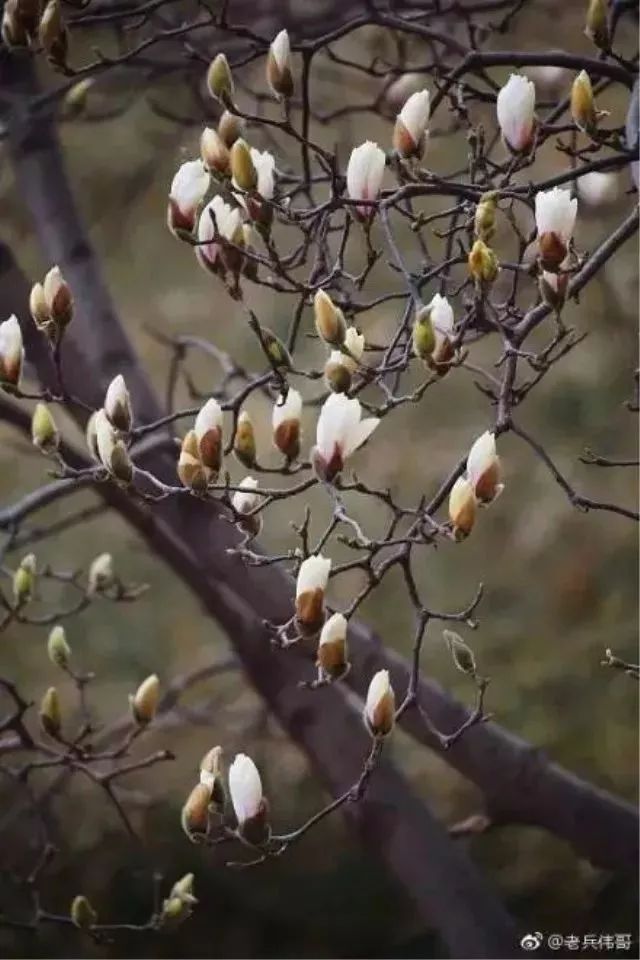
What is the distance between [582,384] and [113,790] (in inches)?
19.7

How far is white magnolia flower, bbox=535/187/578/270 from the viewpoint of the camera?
21.3 inches

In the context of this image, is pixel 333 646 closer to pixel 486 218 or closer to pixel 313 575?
pixel 313 575

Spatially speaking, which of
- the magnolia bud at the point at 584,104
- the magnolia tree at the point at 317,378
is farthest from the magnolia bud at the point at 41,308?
the magnolia bud at the point at 584,104

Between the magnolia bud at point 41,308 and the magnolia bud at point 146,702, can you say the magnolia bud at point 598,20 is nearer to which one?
the magnolia bud at point 41,308

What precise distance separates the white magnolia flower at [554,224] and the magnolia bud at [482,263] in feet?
0.09

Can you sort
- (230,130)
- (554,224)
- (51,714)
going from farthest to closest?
(51,714) < (230,130) < (554,224)

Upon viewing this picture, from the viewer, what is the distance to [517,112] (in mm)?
586

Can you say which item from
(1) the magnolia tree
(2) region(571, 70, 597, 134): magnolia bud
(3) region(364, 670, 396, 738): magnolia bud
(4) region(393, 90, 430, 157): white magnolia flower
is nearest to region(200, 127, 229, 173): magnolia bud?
(1) the magnolia tree

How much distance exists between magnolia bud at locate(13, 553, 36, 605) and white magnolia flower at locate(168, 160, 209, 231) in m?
0.31

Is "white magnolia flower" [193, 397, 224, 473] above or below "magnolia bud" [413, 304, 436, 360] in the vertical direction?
below

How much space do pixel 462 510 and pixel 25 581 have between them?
38cm

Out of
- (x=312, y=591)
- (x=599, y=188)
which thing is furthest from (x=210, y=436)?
(x=599, y=188)

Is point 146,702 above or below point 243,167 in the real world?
below

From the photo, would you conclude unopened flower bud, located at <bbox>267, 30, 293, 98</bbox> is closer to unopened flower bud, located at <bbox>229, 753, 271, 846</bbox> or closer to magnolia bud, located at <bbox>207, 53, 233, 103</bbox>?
magnolia bud, located at <bbox>207, 53, 233, 103</bbox>
